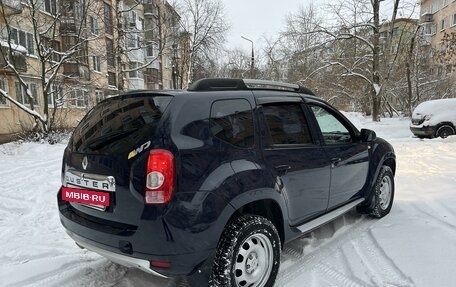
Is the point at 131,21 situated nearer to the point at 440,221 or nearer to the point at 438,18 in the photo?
the point at 440,221

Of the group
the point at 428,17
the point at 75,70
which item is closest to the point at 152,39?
the point at 75,70

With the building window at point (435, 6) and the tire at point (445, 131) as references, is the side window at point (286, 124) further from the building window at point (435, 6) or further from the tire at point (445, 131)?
the building window at point (435, 6)

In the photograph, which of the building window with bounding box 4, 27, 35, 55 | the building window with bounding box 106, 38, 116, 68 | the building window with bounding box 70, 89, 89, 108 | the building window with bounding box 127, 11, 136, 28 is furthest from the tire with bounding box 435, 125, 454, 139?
the building window with bounding box 4, 27, 35, 55

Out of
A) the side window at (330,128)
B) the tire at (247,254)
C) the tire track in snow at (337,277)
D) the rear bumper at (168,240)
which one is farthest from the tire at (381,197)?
the rear bumper at (168,240)

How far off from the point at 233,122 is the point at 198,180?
625 mm

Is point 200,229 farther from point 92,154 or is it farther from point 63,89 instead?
point 63,89

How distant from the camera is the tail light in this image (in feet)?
7.64

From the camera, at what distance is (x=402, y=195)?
559cm

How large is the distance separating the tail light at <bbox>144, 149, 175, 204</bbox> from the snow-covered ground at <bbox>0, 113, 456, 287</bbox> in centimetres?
111

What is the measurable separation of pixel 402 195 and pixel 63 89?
1625 centimetres

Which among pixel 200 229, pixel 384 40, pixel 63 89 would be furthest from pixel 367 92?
pixel 200 229

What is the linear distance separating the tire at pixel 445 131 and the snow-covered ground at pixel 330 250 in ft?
25.1

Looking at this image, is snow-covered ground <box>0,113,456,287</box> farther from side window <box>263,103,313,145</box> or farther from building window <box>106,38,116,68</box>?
building window <box>106,38,116,68</box>

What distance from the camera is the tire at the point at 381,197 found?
4488mm
